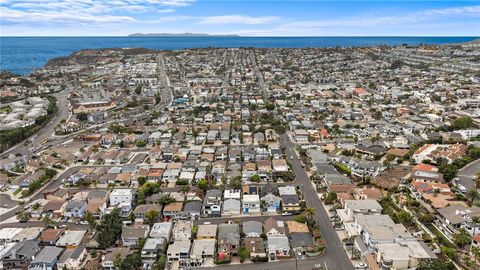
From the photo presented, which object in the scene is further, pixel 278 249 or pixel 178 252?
pixel 278 249

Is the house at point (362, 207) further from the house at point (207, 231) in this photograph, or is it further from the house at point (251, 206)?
the house at point (207, 231)

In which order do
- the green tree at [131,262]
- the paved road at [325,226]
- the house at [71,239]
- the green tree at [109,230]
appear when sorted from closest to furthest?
the green tree at [131,262]
the paved road at [325,226]
the green tree at [109,230]
the house at [71,239]

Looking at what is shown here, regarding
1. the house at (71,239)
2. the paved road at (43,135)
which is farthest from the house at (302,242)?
the paved road at (43,135)

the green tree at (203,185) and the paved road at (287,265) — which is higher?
the green tree at (203,185)

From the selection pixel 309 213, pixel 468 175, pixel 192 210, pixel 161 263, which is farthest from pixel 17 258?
pixel 468 175

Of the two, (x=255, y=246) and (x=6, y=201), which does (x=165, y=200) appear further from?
(x=6, y=201)

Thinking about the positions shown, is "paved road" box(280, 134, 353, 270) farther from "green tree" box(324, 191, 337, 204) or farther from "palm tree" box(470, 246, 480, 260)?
"palm tree" box(470, 246, 480, 260)

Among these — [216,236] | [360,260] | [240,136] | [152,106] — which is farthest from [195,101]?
[360,260]
